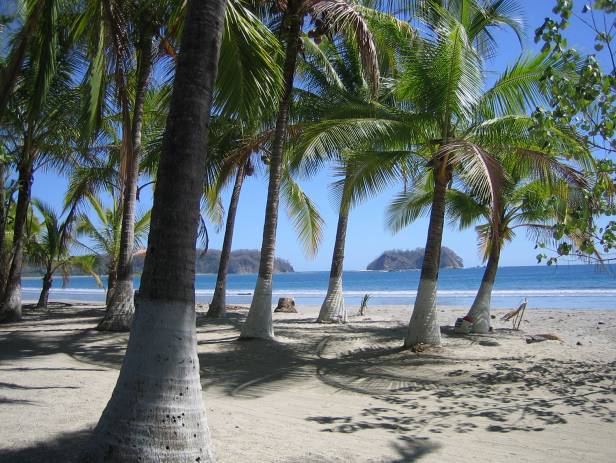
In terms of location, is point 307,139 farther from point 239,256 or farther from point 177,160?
point 239,256

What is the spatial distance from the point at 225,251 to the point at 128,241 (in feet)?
12.8

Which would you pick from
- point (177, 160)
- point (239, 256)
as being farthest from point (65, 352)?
point (239, 256)

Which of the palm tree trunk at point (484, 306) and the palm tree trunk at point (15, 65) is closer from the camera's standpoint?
the palm tree trunk at point (15, 65)

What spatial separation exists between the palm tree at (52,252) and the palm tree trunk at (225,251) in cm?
435

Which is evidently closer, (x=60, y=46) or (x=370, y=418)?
(x=370, y=418)

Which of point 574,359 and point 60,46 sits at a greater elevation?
point 60,46

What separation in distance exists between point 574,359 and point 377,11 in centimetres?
686

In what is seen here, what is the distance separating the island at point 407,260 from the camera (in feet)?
368

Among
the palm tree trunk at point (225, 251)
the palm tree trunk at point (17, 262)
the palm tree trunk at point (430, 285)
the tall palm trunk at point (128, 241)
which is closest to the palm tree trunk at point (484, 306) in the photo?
the palm tree trunk at point (430, 285)

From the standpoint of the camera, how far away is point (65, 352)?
862cm

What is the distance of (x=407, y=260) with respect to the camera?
122 meters

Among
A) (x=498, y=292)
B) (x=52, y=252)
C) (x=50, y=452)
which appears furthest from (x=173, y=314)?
(x=498, y=292)

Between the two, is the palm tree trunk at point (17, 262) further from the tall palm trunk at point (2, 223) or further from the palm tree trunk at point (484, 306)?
the palm tree trunk at point (484, 306)

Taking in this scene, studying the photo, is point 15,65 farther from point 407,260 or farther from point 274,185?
point 407,260
